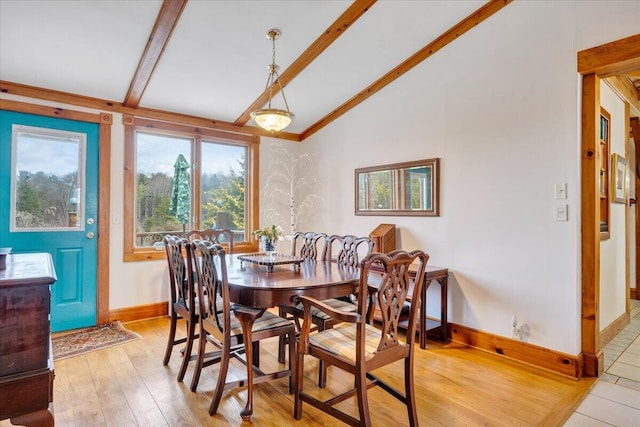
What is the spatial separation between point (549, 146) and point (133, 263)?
4041 mm

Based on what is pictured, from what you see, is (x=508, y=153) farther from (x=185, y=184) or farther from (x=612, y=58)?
(x=185, y=184)

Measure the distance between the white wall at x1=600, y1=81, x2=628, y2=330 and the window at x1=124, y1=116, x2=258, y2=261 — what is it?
370cm

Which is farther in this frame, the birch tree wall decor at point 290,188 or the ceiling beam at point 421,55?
the birch tree wall decor at point 290,188

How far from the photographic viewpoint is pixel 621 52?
237 centimetres

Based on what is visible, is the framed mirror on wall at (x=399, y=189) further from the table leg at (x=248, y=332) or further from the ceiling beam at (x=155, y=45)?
the ceiling beam at (x=155, y=45)

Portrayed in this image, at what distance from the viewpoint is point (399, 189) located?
3822 mm

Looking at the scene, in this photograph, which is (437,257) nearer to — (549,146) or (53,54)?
(549,146)

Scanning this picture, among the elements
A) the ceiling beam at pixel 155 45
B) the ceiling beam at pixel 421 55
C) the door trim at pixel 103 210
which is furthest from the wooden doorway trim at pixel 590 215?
the door trim at pixel 103 210

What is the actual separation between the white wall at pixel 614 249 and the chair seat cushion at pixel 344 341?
90.7 inches

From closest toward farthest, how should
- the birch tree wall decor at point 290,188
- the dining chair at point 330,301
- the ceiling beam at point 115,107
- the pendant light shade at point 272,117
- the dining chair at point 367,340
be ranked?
the dining chair at point 367,340
the dining chair at point 330,301
the pendant light shade at point 272,117
the ceiling beam at point 115,107
the birch tree wall decor at point 290,188

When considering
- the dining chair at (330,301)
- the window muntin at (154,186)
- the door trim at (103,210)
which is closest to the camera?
the dining chair at (330,301)

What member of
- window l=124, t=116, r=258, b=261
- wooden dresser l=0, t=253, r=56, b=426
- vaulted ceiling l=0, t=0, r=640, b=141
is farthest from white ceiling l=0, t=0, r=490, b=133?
wooden dresser l=0, t=253, r=56, b=426

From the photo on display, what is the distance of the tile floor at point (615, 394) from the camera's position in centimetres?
204

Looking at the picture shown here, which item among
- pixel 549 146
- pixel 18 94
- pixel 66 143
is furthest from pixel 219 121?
pixel 549 146
